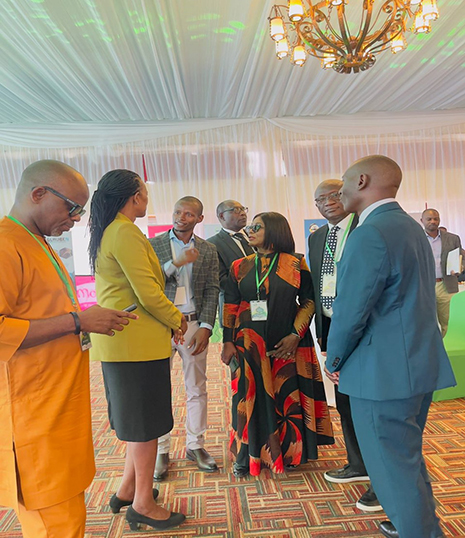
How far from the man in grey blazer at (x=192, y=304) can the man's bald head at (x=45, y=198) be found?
114 centimetres

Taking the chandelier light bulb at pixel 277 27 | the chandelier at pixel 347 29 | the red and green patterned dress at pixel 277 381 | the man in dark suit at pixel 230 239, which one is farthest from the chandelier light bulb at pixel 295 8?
the red and green patterned dress at pixel 277 381

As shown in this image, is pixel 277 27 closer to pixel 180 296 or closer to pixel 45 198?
pixel 180 296

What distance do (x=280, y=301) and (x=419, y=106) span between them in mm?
6213

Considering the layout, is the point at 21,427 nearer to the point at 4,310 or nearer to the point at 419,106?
the point at 4,310

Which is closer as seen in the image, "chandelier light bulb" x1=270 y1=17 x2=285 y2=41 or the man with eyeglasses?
the man with eyeglasses

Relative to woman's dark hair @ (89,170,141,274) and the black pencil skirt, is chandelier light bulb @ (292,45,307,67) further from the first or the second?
the black pencil skirt

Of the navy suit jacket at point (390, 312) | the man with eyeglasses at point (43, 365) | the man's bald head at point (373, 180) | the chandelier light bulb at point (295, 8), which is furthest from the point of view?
the chandelier light bulb at point (295, 8)

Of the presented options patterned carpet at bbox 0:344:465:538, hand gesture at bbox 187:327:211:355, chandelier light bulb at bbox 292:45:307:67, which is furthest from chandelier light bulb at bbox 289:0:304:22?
patterned carpet at bbox 0:344:465:538

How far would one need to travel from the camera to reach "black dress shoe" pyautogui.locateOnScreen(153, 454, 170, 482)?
2.52 meters

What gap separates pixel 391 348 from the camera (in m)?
1.58

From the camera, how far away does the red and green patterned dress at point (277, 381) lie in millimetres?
2441

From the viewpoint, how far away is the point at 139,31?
164 inches

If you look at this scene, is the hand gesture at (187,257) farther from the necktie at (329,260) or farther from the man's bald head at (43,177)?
the man's bald head at (43,177)

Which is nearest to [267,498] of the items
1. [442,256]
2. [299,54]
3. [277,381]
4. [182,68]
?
[277,381]
